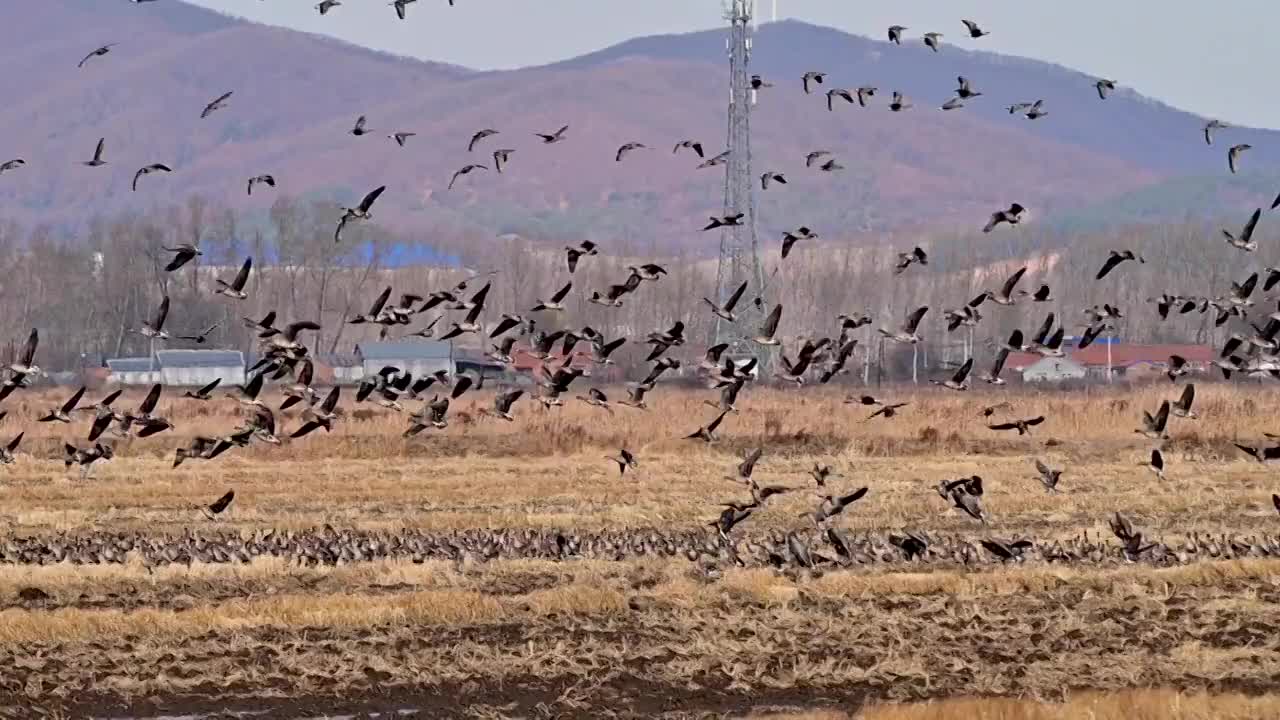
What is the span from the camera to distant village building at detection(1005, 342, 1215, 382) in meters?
109

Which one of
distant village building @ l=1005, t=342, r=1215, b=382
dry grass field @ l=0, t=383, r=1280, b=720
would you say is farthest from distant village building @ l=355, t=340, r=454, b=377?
dry grass field @ l=0, t=383, r=1280, b=720

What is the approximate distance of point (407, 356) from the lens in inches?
4697

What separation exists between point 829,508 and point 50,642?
34.2 ft

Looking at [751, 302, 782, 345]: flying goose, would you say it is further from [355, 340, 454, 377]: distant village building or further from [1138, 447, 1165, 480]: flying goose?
[355, 340, 454, 377]: distant village building

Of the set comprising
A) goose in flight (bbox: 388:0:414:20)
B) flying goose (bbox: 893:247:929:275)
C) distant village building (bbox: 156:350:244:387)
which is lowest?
distant village building (bbox: 156:350:244:387)

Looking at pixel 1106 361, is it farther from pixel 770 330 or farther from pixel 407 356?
pixel 770 330

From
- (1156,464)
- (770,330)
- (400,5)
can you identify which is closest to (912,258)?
(770,330)

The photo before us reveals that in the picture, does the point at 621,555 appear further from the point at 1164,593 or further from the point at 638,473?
the point at 638,473

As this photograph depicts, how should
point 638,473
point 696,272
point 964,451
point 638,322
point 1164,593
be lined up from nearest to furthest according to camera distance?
point 1164,593 → point 638,473 → point 964,451 → point 638,322 → point 696,272

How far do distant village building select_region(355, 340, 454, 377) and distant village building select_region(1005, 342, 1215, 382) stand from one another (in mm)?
32004

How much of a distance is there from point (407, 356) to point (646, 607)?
98396mm

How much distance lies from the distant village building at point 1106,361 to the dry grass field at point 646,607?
6877cm

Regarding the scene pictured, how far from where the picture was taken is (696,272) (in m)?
154

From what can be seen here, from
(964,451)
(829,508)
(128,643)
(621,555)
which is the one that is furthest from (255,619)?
(964,451)
